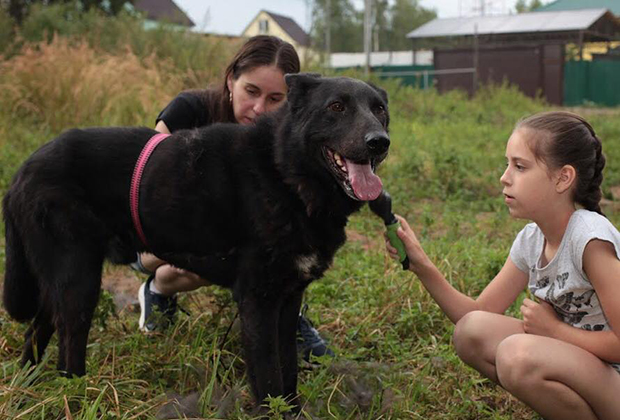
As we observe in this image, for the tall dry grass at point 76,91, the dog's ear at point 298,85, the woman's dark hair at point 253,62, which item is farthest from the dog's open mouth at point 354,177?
the tall dry grass at point 76,91

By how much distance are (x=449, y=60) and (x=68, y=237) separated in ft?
83.3

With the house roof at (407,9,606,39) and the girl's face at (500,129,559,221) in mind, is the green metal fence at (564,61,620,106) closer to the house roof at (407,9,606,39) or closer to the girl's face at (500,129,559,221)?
the house roof at (407,9,606,39)

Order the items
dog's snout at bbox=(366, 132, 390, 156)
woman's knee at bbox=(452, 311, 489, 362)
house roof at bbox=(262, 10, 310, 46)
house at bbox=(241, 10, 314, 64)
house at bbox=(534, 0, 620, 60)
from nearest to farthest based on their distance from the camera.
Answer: dog's snout at bbox=(366, 132, 390, 156)
woman's knee at bbox=(452, 311, 489, 362)
house at bbox=(534, 0, 620, 60)
house at bbox=(241, 10, 314, 64)
house roof at bbox=(262, 10, 310, 46)

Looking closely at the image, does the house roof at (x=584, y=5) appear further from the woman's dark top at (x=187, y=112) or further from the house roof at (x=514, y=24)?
the woman's dark top at (x=187, y=112)

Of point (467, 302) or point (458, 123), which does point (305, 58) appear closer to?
point (458, 123)

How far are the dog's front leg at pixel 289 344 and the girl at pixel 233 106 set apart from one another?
47 cm

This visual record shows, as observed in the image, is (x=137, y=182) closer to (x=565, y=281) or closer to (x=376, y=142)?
(x=376, y=142)

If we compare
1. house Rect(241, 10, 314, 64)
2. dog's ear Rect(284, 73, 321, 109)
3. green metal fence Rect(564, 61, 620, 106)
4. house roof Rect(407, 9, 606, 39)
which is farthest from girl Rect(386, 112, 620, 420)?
house Rect(241, 10, 314, 64)

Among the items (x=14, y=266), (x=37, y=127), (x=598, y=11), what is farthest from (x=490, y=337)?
(x=598, y=11)

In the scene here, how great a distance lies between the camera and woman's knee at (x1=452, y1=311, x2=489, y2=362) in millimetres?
2805

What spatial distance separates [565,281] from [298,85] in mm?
1306

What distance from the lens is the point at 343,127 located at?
2.67 meters

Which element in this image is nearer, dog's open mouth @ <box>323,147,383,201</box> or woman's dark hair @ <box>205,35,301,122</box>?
dog's open mouth @ <box>323,147,383,201</box>

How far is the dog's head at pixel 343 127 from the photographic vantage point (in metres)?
2.60
